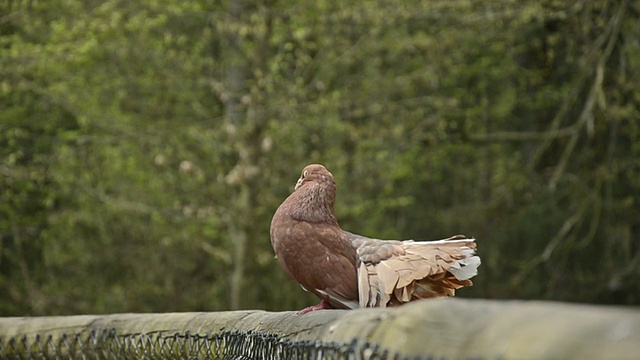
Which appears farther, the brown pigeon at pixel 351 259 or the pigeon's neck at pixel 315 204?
the pigeon's neck at pixel 315 204

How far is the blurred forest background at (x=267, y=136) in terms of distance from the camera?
12.8 meters

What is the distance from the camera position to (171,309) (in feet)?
50.5

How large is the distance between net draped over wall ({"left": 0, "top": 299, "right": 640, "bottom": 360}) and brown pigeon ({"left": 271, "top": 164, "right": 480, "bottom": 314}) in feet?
2.33

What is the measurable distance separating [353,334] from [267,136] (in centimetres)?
1070

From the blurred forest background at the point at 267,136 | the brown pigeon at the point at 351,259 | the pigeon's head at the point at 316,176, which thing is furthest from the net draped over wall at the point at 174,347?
the blurred forest background at the point at 267,136

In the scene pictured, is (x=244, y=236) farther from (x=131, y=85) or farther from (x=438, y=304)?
(x=438, y=304)

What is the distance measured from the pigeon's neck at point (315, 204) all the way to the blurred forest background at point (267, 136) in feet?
23.8

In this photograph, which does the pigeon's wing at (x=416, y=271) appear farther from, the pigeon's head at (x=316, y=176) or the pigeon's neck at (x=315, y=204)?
the pigeon's head at (x=316, y=176)

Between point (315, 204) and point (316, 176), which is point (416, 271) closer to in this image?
point (315, 204)

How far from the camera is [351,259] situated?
179 inches

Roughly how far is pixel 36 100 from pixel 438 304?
507 inches

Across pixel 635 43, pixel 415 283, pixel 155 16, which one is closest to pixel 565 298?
pixel 635 43

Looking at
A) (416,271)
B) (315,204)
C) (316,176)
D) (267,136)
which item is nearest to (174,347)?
(416,271)

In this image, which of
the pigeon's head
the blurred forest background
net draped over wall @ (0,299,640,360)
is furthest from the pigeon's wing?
the blurred forest background
